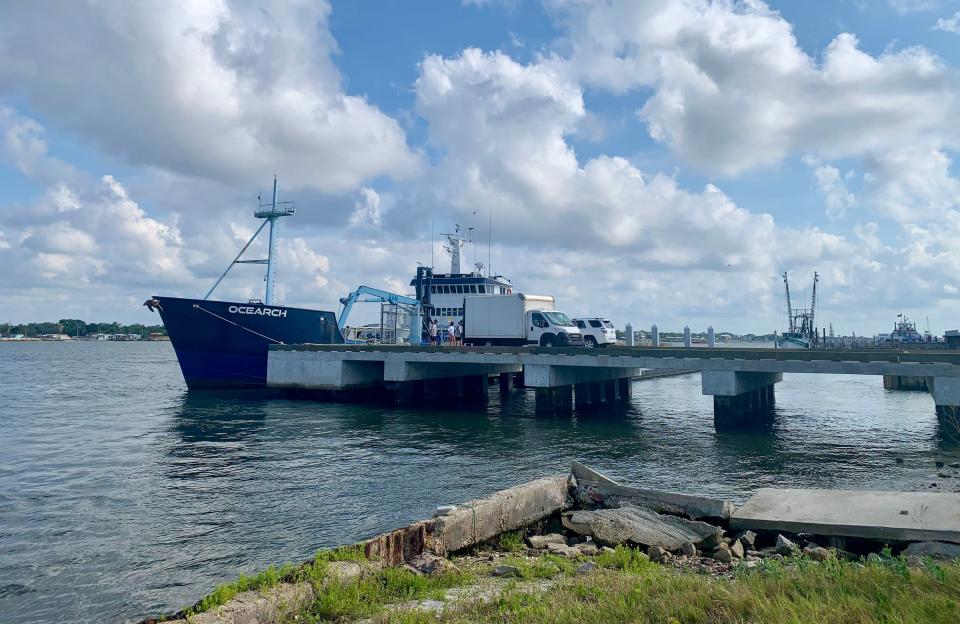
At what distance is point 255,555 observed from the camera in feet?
35.1

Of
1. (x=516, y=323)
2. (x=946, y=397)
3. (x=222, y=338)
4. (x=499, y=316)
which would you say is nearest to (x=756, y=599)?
(x=946, y=397)

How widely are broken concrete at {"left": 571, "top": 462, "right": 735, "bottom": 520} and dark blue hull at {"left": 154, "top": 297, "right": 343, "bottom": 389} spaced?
104 ft

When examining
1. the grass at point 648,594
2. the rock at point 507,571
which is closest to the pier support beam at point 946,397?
the grass at point 648,594

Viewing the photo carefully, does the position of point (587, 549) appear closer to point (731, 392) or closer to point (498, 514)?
point (498, 514)

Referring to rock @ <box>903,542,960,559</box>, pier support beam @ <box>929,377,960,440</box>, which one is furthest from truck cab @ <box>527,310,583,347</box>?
rock @ <box>903,542,960,559</box>

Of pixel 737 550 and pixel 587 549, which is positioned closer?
pixel 737 550

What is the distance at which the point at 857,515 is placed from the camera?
10047 mm

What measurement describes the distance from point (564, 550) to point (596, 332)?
27.8 m

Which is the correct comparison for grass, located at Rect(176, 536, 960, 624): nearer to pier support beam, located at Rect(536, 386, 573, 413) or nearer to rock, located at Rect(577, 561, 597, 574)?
rock, located at Rect(577, 561, 597, 574)

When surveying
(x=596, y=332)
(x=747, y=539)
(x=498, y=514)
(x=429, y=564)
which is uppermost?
(x=596, y=332)

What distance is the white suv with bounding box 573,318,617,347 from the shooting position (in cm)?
3656

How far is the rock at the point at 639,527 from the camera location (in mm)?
9758

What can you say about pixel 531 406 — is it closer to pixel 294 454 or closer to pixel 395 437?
pixel 395 437

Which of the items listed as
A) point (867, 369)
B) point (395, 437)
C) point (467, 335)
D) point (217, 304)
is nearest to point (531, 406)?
point (467, 335)
